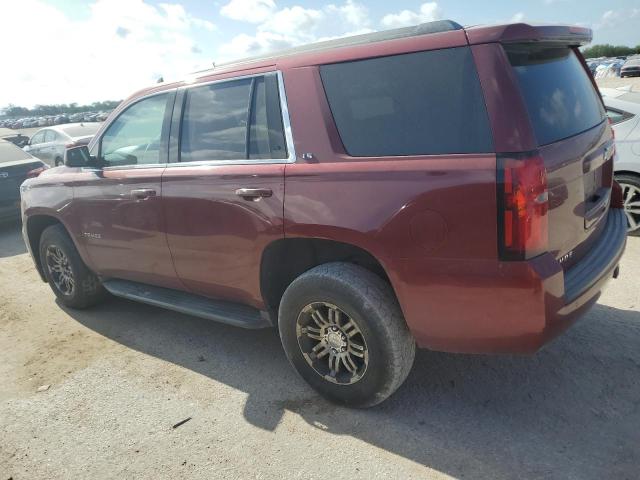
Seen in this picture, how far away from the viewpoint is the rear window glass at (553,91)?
231 cm

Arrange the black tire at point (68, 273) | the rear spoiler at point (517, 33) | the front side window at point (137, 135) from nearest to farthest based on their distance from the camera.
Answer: the rear spoiler at point (517, 33) < the front side window at point (137, 135) < the black tire at point (68, 273)

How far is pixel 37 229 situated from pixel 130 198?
1820mm

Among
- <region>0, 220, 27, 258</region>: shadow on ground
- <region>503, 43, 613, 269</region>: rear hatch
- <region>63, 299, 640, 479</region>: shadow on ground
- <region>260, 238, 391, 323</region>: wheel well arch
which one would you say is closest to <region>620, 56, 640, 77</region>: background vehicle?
<region>63, 299, 640, 479</region>: shadow on ground

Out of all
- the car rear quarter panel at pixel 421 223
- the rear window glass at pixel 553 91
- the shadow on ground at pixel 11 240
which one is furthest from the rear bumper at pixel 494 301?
the shadow on ground at pixel 11 240

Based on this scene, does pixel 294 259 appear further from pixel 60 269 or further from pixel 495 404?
pixel 60 269

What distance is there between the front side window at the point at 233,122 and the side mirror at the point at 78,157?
3.77ft

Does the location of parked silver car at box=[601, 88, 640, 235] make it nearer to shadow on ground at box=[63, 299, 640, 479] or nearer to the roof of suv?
shadow on ground at box=[63, 299, 640, 479]

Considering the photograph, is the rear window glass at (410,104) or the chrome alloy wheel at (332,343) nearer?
the rear window glass at (410,104)

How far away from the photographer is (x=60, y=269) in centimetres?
479

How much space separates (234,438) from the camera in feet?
9.08

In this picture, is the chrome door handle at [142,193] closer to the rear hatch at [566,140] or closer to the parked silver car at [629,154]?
the rear hatch at [566,140]

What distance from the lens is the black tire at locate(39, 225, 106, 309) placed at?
14.9 feet

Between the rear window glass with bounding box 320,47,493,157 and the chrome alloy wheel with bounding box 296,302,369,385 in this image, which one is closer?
the rear window glass with bounding box 320,47,493,157

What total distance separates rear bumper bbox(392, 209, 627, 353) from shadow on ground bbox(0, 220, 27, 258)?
6699 millimetres
